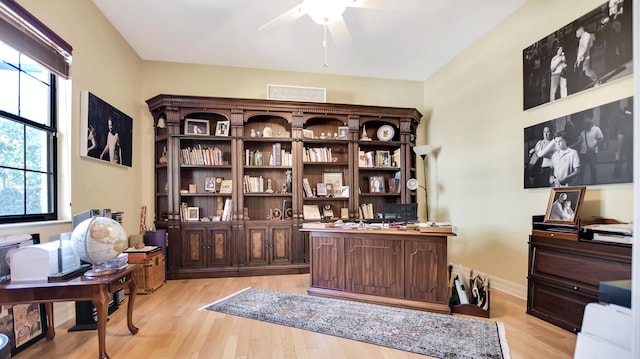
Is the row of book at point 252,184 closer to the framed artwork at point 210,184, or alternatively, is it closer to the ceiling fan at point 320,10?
the framed artwork at point 210,184

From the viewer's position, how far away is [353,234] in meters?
3.09

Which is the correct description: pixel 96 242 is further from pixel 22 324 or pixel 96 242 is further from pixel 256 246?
pixel 256 246

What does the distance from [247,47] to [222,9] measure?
2.69 feet

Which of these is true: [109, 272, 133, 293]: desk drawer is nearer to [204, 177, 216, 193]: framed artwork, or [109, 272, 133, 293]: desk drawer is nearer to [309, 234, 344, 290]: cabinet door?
[309, 234, 344, 290]: cabinet door

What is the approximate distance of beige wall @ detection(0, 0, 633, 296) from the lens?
269 centimetres

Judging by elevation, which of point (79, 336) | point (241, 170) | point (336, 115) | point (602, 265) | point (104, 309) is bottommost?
point (79, 336)

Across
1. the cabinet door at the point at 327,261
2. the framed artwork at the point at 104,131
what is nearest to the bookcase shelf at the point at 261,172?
the framed artwork at the point at 104,131

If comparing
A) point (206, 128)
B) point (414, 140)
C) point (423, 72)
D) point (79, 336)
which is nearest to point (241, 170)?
point (206, 128)

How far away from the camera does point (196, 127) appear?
422 cm

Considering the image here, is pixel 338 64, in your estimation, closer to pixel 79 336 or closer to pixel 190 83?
pixel 190 83

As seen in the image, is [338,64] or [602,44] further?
[338,64]

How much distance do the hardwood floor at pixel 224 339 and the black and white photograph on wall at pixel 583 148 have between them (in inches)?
51.3

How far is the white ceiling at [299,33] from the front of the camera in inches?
120

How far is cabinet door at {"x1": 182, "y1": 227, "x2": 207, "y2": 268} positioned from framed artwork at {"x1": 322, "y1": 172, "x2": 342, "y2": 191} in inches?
77.9
